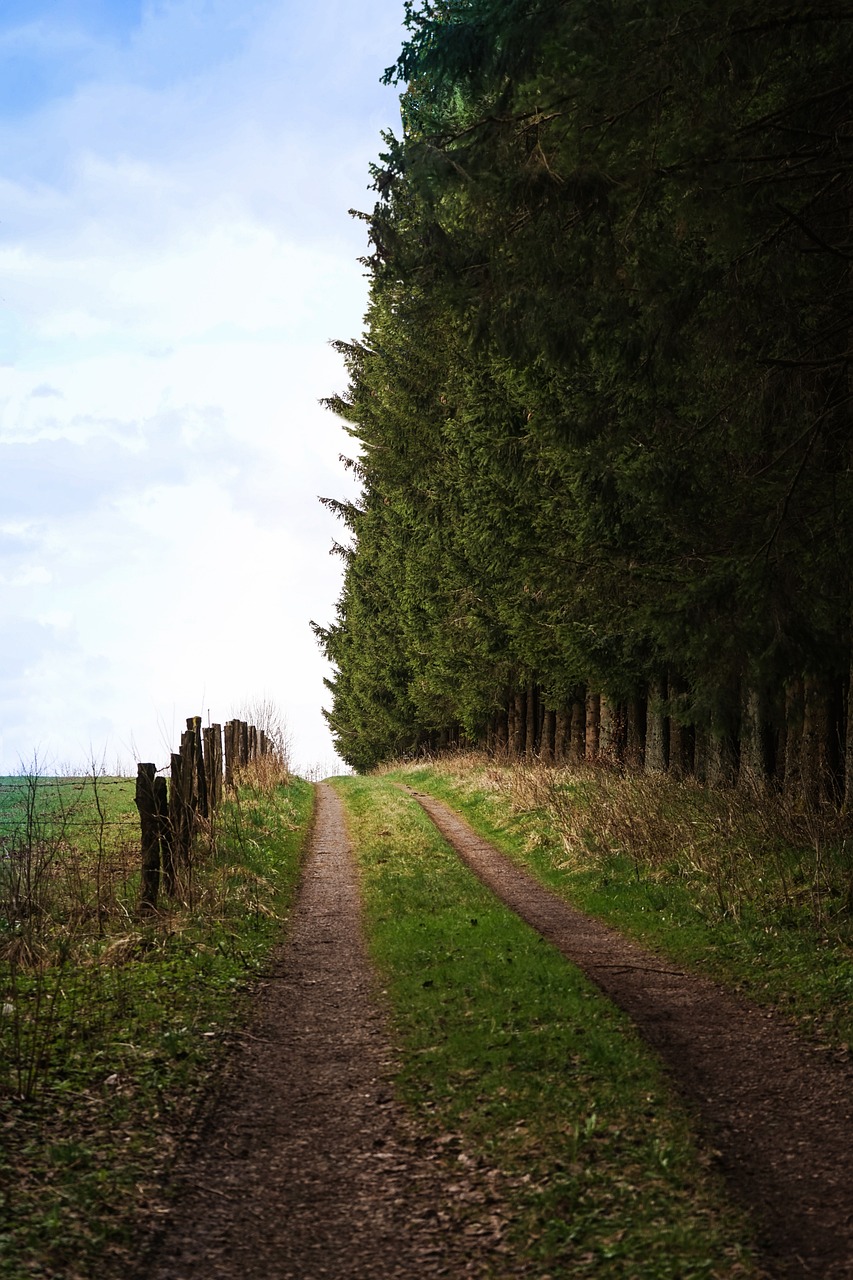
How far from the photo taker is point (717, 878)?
1151cm

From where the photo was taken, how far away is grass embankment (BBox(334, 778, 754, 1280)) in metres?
4.54

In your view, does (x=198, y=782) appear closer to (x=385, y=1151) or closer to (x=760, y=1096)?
(x=385, y=1151)

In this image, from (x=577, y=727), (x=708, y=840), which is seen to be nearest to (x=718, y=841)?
(x=708, y=840)

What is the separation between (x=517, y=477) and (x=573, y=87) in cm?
651

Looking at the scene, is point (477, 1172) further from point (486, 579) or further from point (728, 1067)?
point (486, 579)

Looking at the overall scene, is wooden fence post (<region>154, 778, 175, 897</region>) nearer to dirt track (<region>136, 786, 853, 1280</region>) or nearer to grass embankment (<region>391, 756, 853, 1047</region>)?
dirt track (<region>136, 786, 853, 1280</region>)

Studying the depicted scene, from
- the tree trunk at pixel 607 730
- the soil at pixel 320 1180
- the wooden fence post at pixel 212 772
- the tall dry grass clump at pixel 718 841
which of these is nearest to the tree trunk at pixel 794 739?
the tall dry grass clump at pixel 718 841

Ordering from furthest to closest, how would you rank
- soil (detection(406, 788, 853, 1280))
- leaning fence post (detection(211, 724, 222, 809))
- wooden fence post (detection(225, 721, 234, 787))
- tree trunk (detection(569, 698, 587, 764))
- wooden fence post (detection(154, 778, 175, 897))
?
tree trunk (detection(569, 698, 587, 764)) → wooden fence post (detection(225, 721, 234, 787)) → leaning fence post (detection(211, 724, 222, 809)) → wooden fence post (detection(154, 778, 175, 897)) → soil (detection(406, 788, 853, 1280))

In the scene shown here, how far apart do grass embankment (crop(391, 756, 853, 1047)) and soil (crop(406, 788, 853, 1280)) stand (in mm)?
445

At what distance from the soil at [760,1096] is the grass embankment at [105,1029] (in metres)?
2.96

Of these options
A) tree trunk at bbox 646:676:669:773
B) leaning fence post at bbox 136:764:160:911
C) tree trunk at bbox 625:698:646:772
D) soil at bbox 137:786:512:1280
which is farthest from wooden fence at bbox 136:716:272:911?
tree trunk at bbox 625:698:646:772

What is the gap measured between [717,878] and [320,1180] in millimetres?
7311

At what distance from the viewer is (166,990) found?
8148 millimetres

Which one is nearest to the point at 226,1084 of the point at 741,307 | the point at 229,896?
the point at 229,896
